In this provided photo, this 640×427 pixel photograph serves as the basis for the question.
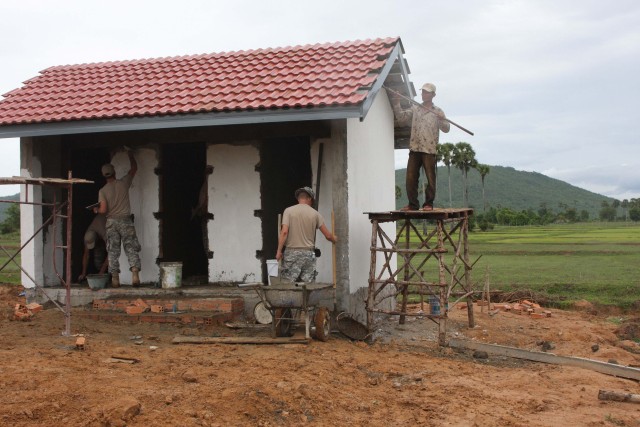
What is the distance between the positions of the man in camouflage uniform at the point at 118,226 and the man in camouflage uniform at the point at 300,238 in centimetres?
307

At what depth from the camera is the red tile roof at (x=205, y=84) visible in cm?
997

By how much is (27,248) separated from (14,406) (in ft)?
20.7

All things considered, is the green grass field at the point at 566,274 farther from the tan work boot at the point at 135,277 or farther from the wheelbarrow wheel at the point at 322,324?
the tan work boot at the point at 135,277

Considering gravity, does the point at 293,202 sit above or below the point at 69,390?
above

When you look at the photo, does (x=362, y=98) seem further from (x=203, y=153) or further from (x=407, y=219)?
(x=203, y=153)

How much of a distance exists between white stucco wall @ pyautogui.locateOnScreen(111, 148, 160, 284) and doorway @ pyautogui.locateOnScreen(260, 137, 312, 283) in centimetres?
193

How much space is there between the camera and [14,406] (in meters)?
5.75

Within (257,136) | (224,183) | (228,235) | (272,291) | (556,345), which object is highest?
(257,136)

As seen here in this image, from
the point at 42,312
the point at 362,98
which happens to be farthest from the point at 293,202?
the point at 42,312

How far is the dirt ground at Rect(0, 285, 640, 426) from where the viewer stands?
5879mm

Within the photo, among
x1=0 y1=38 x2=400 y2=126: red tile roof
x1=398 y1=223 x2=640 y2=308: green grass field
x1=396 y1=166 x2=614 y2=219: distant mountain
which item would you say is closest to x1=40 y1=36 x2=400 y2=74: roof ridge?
x1=0 y1=38 x2=400 y2=126: red tile roof

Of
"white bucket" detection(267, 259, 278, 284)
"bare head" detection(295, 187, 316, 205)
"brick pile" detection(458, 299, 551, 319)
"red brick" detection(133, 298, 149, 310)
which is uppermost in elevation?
"bare head" detection(295, 187, 316, 205)

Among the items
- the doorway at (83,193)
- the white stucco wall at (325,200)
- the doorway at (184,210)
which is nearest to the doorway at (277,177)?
the white stucco wall at (325,200)

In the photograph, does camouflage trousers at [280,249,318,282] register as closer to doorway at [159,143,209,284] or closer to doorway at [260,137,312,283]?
doorway at [260,137,312,283]
